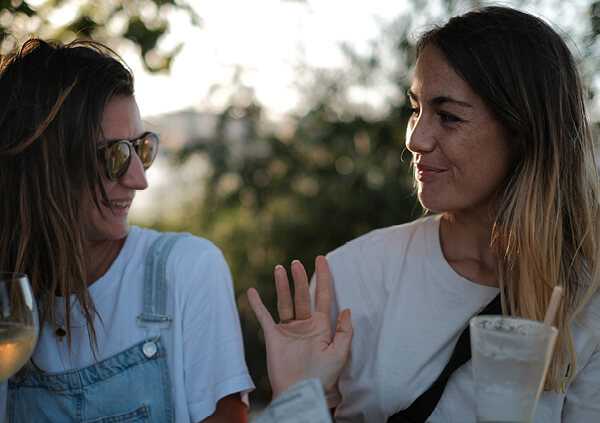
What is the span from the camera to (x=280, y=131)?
13.5 feet

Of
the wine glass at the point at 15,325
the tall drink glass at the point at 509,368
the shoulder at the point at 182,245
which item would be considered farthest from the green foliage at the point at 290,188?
the wine glass at the point at 15,325

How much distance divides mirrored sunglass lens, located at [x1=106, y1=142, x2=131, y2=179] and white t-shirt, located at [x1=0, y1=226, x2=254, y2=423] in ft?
1.05

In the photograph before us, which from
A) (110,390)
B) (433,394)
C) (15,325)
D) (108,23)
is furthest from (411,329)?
(108,23)

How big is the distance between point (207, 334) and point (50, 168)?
27.8 inches

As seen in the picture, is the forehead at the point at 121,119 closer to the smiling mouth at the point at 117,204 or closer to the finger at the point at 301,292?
the smiling mouth at the point at 117,204

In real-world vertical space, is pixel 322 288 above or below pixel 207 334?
above

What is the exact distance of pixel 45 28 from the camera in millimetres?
2346

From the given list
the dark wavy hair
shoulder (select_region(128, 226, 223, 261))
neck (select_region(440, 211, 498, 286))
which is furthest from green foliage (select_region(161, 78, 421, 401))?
the dark wavy hair

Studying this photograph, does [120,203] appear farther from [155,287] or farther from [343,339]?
[343,339]

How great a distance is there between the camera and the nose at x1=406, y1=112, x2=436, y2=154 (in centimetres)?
195

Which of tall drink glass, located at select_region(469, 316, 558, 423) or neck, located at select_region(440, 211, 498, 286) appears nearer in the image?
tall drink glass, located at select_region(469, 316, 558, 423)

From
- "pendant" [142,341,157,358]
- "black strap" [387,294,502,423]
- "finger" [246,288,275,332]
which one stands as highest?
"finger" [246,288,275,332]

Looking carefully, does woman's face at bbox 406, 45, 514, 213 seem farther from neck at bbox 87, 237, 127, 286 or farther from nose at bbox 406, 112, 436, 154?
neck at bbox 87, 237, 127, 286

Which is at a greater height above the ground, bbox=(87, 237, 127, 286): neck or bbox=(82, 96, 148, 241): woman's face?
bbox=(82, 96, 148, 241): woman's face
